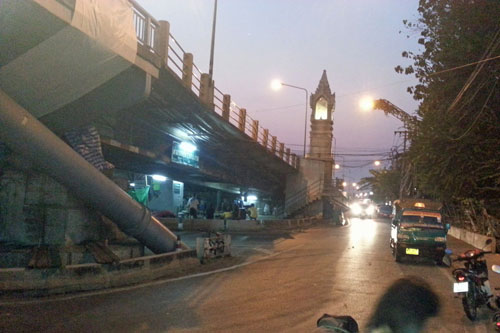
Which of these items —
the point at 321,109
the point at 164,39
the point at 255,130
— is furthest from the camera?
the point at 321,109

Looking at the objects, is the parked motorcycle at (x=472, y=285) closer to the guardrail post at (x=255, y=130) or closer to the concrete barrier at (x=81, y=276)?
the concrete barrier at (x=81, y=276)

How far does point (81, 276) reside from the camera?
10.0 metres

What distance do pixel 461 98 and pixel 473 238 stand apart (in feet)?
35.2

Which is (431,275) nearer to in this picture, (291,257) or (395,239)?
(395,239)

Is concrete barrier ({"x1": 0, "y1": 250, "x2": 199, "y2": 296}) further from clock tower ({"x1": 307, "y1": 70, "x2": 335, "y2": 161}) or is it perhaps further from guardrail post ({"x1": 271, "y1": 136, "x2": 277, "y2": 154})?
clock tower ({"x1": 307, "y1": 70, "x2": 335, "y2": 161})

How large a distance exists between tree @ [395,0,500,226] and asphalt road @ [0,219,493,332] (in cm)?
615

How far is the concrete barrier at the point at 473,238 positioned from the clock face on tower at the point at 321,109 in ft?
85.7

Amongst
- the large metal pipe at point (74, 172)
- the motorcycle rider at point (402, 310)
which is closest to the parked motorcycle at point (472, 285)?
the motorcycle rider at point (402, 310)

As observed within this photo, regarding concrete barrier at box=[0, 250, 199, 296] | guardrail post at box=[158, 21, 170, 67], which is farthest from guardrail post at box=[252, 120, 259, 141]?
concrete barrier at box=[0, 250, 199, 296]

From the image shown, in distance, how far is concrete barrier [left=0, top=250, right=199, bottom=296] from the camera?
30.5ft

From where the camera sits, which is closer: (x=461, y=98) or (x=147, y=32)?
(x=147, y=32)

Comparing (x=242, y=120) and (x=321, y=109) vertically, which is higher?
(x=321, y=109)

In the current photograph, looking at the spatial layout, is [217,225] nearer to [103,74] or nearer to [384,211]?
[103,74]

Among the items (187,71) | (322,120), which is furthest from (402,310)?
(322,120)
